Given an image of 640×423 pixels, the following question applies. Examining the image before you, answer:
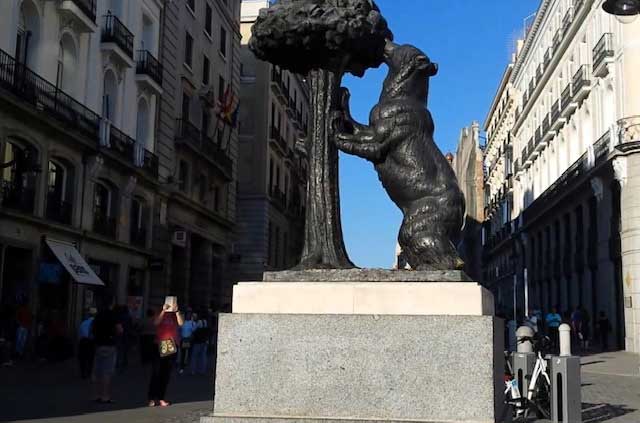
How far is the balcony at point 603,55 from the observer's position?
2955 centimetres

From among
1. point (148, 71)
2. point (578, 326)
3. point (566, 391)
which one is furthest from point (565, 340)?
point (148, 71)

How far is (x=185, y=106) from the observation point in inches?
1316

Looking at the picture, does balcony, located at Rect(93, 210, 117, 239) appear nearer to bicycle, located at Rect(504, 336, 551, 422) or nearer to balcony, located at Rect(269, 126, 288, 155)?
bicycle, located at Rect(504, 336, 551, 422)

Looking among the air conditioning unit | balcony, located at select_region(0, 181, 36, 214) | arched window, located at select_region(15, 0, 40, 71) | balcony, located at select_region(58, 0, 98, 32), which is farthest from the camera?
the air conditioning unit

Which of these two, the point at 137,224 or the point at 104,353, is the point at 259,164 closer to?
the point at 137,224

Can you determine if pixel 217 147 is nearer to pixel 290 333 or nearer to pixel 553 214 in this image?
pixel 553 214

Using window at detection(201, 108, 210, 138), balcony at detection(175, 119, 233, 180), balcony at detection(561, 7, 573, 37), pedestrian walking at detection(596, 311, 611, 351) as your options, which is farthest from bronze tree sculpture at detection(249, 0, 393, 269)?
balcony at detection(561, 7, 573, 37)

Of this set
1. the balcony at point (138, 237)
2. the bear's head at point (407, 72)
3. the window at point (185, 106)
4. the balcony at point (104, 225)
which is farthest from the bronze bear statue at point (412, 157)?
the window at point (185, 106)

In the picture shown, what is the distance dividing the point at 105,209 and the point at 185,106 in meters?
8.68

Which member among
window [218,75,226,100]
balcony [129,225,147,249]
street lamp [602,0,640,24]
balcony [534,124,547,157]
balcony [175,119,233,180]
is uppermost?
window [218,75,226,100]

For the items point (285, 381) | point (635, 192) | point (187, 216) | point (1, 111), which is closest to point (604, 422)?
point (285, 381)

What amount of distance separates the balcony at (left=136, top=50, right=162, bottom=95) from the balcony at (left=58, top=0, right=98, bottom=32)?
3.53 m

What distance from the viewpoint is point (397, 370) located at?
5.44m

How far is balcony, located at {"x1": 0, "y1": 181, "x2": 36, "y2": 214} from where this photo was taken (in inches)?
787
